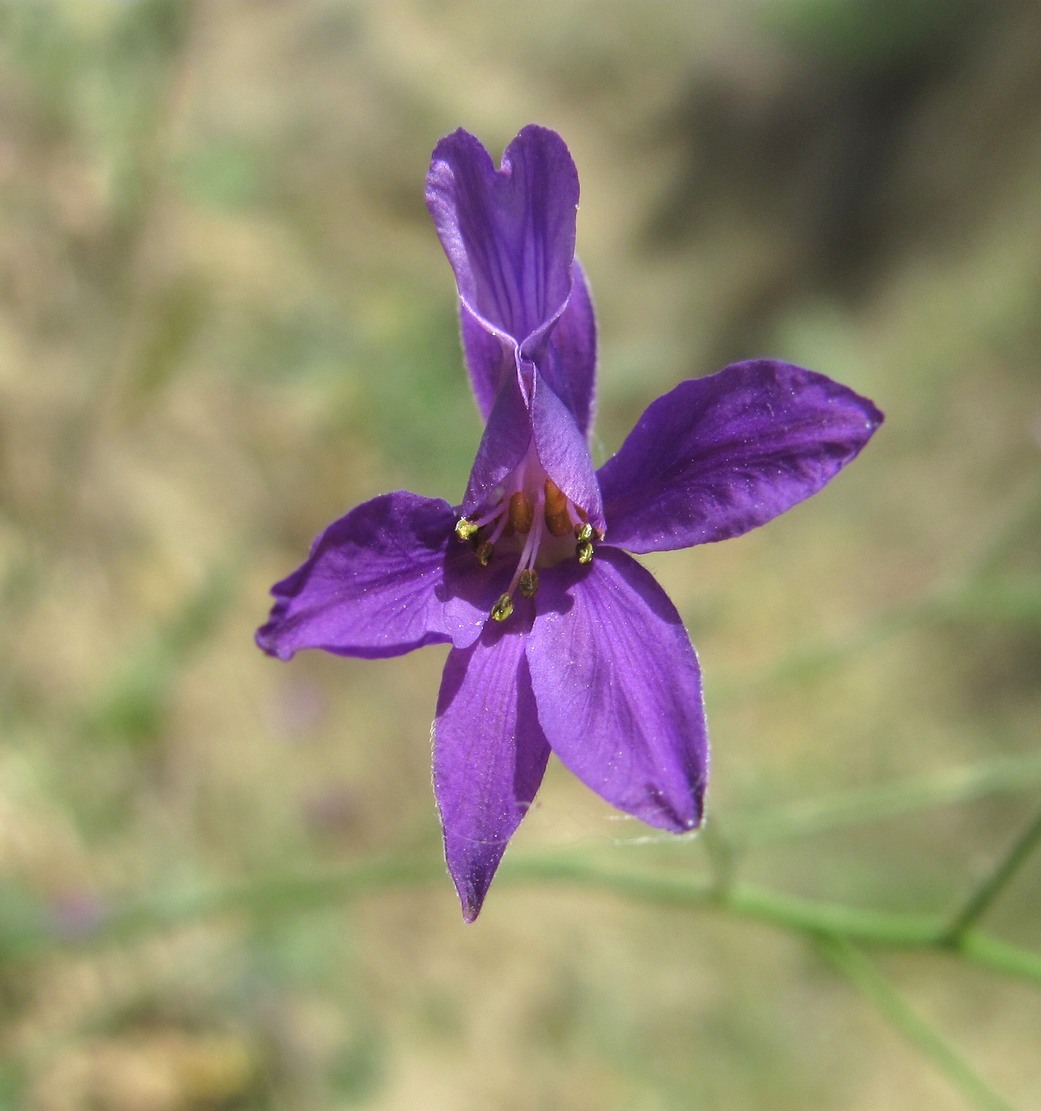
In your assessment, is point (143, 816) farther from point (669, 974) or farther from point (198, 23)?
point (198, 23)

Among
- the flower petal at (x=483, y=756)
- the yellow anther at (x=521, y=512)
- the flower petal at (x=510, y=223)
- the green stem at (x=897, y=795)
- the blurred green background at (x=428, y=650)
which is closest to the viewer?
the flower petal at (x=483, y=756)

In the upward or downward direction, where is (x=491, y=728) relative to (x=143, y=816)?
downward

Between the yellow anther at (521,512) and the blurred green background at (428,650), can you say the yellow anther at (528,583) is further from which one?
the blurred green background at (428,650)

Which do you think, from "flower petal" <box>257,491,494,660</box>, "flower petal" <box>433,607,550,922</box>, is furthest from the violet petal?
"flower petal" <box>433,607,550,922</box>

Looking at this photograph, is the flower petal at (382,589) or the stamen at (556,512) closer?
the flower petal at (382,589)

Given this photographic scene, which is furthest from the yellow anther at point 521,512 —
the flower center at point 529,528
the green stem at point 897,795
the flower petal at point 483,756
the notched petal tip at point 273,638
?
the green stem at point 897,795

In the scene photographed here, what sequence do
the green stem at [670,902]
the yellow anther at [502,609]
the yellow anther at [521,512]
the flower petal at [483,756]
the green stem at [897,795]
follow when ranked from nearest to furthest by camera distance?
the flower petal at [483,756] < the yellow anther at [502,609] < the yellow anther at [521,512] < the green stem at [670,902] < the green stem at [897,795]

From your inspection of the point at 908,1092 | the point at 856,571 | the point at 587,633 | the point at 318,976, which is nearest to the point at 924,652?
the point at 856,571
